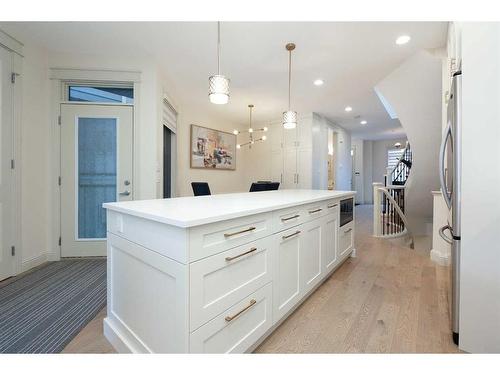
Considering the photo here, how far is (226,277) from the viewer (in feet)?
3.98

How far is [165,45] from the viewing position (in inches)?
115

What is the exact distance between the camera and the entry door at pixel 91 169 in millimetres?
3129

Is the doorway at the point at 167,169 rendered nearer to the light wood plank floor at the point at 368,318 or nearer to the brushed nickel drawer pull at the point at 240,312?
the light wood plank floor at the point at 368,318

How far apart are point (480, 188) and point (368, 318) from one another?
113 centimetres

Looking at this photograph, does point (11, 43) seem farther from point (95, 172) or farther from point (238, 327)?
point (238, 327)

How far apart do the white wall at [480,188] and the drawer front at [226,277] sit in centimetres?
116

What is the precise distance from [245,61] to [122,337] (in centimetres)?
321

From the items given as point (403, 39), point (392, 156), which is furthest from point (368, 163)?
point (403, 39)

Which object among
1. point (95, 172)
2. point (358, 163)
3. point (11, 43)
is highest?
point (11, 43)

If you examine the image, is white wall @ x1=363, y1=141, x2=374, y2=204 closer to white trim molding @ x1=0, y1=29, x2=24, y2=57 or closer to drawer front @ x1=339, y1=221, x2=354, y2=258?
drawer front @ x1=339, y1=221, x2=354, y2=258

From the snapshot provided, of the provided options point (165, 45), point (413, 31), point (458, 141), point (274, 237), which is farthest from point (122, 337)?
point (413, 31)

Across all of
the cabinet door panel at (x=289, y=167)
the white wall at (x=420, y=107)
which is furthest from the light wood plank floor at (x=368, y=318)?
the cabinet door panel at (x=289, y=167)

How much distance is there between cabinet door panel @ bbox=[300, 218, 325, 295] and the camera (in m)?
1.91

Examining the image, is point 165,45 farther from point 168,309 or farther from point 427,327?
point 427,327
